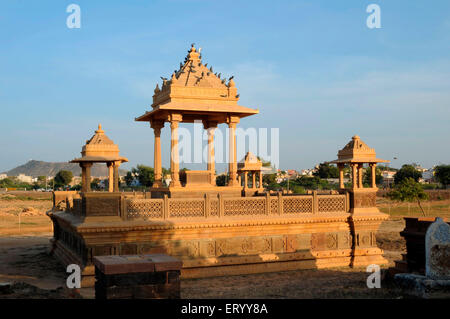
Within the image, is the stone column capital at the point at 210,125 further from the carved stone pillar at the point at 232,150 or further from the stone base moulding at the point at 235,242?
the stone base moulding at the point at 235,242

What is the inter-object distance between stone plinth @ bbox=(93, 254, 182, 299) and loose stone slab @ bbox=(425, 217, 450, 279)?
4976 mm

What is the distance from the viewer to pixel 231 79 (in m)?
17.3

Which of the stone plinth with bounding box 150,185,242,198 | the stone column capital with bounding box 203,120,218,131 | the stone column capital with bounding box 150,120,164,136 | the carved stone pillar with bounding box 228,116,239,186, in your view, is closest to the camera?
the stone plinth with bounding box 150,185,242,198

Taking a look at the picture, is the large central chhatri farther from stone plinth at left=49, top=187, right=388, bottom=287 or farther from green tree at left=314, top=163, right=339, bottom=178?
green tree at left=314, top=163, right=339, bottom=178

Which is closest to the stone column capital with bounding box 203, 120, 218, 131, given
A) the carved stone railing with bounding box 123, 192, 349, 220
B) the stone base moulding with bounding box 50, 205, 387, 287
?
the carved stone railing with bounding box 123, 192, 349, 220

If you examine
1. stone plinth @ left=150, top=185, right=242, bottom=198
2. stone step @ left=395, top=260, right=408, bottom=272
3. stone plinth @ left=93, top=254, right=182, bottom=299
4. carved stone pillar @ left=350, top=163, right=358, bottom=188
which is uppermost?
carved stone pillar @ left=350, top=163, right=358, bottom=188

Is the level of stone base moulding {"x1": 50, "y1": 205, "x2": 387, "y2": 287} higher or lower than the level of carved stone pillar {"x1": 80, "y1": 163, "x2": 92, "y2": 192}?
lower

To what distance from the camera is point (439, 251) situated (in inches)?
359

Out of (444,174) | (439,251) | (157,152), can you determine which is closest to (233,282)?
(439,251)

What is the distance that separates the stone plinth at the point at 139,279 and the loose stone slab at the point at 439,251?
4.98 metres

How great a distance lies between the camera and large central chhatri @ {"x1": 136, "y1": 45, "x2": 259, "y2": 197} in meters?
16.2
